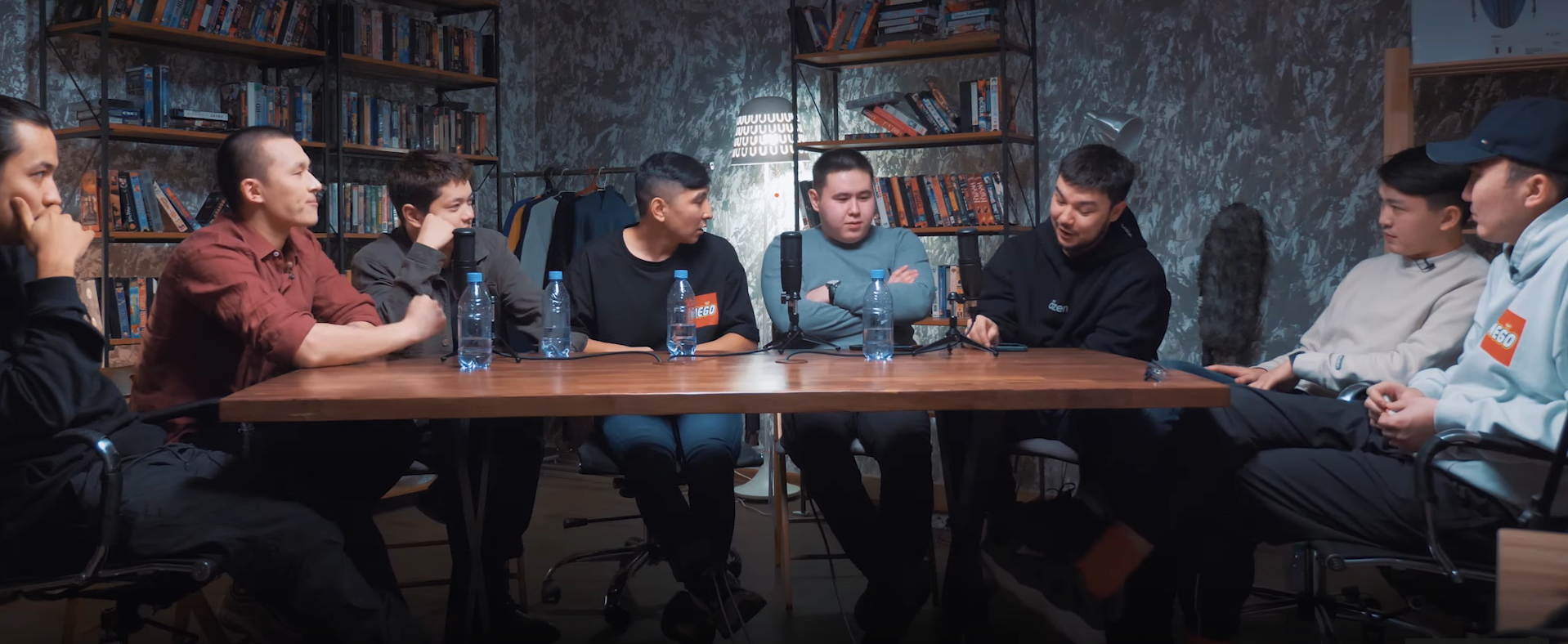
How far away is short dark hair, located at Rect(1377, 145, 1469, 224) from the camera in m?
2.57

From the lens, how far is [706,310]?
3.12 meters

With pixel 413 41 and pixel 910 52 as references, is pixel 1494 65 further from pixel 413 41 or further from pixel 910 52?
pixel 413 41

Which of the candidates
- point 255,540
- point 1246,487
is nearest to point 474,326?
point 255,540

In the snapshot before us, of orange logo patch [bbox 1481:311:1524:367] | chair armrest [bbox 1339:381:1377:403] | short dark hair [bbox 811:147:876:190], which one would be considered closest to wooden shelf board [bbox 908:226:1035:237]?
short dark hair [bbox 811:147:876:190]

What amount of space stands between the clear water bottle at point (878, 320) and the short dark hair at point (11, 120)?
5.41 ft

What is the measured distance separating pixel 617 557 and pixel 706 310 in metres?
0.78

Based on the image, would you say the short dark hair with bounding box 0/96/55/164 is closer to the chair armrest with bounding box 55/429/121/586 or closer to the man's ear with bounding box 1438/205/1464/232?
the chair armrest with bounding box 55/429/121/586

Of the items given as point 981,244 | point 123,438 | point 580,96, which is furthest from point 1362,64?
point 123,438

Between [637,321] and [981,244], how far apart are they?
2.14 meters

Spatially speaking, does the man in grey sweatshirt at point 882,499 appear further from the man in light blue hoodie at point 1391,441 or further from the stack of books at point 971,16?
the stack of books at point 971,16

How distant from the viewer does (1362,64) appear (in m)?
3.96

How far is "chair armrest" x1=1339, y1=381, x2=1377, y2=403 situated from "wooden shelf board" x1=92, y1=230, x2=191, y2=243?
3702 millimetres

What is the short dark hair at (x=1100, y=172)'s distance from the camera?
2.88m

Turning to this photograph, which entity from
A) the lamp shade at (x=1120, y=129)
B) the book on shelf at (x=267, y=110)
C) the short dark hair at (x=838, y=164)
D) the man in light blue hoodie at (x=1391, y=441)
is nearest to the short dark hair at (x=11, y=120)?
the short dark hair at (x=838, y=164)
